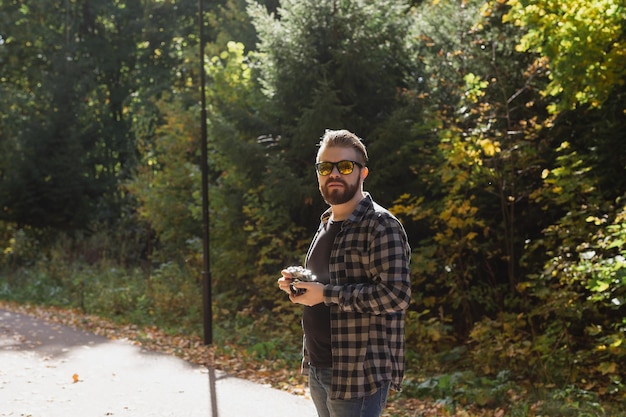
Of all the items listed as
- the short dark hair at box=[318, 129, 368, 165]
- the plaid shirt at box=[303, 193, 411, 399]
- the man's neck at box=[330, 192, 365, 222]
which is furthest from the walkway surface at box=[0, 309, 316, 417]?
the short dark hair at box=[318, 129, 368, 165]

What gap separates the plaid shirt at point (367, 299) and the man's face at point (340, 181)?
0.25ft

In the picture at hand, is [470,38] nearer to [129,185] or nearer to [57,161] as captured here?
[129,185]

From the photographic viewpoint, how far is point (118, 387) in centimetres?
869

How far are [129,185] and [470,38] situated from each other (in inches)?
444

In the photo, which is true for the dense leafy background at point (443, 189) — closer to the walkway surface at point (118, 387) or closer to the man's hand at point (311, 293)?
the walkway surface at point (118, 387)

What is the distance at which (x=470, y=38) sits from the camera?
11.9 meters

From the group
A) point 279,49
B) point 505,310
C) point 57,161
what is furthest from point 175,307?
point 57,161

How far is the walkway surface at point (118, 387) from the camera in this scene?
760 centimetres

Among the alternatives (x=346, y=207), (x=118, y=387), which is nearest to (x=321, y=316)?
(x=346, y=207)

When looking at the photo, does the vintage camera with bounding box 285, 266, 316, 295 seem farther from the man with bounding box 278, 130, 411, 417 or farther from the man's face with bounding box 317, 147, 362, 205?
the man's face with bounding box 317, 147, 362, 205

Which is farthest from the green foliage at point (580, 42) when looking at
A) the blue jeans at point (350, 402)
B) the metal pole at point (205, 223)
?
the blue jeans at point (350, 402)

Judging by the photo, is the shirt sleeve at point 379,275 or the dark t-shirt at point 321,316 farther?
the dark t-shirt at point 321,316

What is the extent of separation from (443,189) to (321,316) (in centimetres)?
784

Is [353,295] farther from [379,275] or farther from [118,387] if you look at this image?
[118,387]
